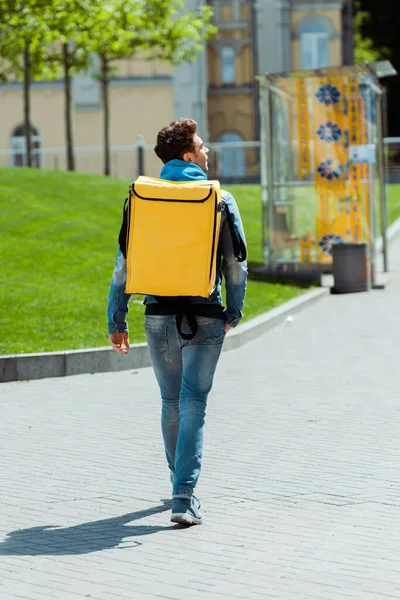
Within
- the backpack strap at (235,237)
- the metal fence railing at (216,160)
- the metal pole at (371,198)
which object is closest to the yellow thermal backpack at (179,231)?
the backpack strap at (235,237)

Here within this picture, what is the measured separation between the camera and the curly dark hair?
21.5 feet

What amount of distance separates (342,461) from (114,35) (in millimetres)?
27334

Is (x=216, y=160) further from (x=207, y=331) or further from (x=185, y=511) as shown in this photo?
(x=185, y=511)

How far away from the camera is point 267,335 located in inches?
582

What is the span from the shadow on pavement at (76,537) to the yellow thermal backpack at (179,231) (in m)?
1.10

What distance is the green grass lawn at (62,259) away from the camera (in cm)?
1381

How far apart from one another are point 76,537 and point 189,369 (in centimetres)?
91

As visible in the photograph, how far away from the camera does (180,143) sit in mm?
6559

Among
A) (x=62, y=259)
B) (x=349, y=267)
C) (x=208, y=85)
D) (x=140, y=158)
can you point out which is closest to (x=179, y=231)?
(x=349, y=267)

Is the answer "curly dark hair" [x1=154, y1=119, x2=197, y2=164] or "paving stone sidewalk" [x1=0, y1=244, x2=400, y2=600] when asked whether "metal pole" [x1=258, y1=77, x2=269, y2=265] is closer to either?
"paving stone sidewalk" [x1=0, y1=244, x2=400, y2=600]

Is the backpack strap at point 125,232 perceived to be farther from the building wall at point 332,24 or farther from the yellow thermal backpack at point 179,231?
the building wall at point 332,24

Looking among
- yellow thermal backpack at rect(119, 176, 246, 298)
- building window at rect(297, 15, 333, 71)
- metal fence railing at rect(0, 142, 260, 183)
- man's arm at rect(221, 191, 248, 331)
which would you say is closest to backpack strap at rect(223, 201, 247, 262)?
man's arm at rect(221, 191, 248, 331)

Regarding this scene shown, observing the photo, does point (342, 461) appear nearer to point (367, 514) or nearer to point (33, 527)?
point (367, 514)

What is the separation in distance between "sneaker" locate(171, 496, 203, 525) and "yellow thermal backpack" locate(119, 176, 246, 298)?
952 mm
